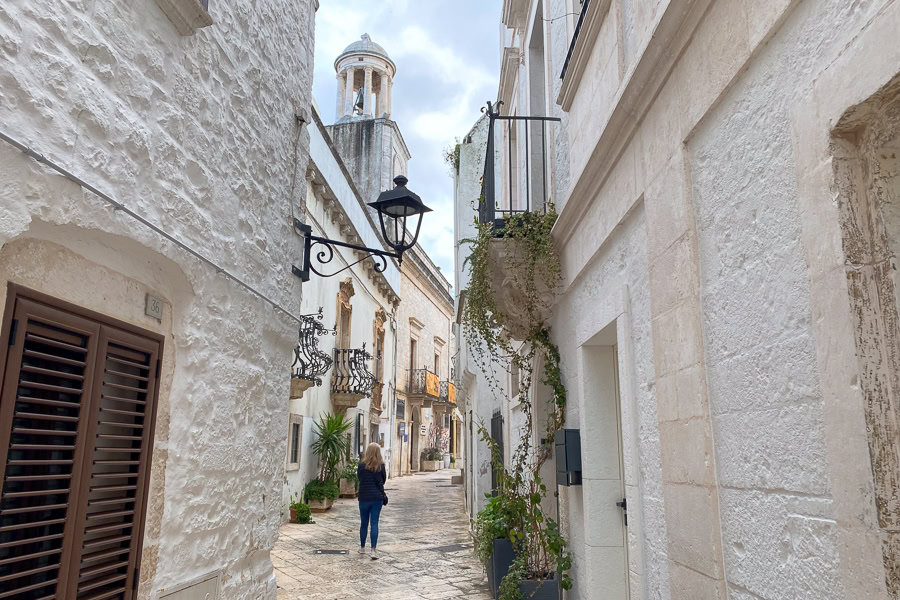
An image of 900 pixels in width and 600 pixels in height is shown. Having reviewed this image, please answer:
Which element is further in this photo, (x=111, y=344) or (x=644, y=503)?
(x=644, y=503)

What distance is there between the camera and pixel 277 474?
428 cm

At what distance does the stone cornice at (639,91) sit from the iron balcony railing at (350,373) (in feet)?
42.1

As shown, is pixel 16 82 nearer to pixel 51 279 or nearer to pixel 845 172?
pixel 51 279

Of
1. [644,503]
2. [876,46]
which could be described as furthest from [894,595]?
[644,503]

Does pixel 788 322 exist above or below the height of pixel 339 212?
below

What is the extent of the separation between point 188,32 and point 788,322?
107 inches

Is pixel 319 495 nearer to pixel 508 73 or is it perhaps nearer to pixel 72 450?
pixel 508 73

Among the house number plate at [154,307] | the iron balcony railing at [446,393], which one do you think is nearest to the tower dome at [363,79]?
the iron balcony railing at [446,393]

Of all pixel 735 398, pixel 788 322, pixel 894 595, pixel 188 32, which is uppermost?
pixel 188 32

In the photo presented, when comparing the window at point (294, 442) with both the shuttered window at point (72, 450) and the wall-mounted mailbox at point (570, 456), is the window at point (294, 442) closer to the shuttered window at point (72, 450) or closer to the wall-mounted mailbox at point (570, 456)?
the wall-mounted mailbox at point (570, 456)

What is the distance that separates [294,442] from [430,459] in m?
19.0

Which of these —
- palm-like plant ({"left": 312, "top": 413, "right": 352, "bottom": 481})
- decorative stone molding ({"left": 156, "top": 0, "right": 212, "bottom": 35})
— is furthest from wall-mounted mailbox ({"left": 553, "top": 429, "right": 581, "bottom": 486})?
palm-like plant ({"left": 312, "top": 413, "right": 352, "bottom": 481})

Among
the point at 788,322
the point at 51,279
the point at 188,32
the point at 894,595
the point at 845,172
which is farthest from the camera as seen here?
the point at 188,32

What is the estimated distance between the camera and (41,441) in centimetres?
232
